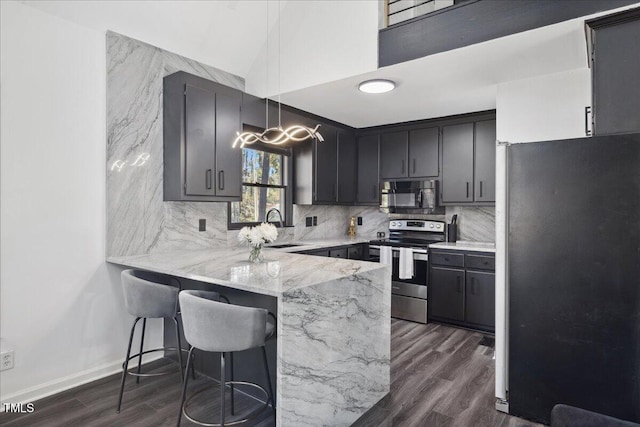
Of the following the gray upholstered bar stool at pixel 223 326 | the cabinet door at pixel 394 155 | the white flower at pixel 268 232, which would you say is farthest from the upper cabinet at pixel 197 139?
the cabinet door at pixel 394 155

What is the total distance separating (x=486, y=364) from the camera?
3217 mm

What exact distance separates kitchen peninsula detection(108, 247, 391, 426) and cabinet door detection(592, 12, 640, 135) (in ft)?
4.79

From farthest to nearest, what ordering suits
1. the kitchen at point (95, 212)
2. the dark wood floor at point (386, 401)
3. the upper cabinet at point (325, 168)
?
the upper cabinet at point (325, 168) → the kitchen at point (95, 212) → the dark wood floor at point (386, 401)

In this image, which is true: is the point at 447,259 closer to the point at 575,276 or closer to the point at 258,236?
the point at 575,276

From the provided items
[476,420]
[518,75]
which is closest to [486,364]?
[476,420]

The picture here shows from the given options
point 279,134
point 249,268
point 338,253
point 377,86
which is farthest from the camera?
point 338,253

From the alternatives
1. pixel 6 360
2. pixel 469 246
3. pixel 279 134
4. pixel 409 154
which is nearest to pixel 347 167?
pixel 409 154

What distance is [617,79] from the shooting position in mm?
1983

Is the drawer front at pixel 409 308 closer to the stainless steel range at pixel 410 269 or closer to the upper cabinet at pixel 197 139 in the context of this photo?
the stainless steel range at pixel 410 269

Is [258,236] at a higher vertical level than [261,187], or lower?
lower

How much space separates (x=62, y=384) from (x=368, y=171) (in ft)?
12.7

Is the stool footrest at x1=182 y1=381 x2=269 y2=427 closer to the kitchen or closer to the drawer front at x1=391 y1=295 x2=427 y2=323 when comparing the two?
the kitchen

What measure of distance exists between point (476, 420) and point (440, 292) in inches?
78.1

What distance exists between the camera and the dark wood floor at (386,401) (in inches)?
92.4
